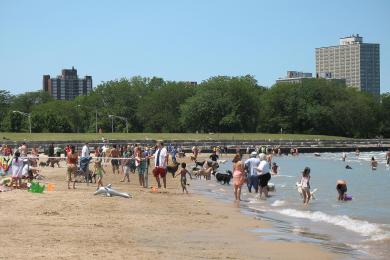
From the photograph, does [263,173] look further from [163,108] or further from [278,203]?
[163,108]

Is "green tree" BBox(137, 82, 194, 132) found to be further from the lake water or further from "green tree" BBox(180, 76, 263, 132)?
the lake water

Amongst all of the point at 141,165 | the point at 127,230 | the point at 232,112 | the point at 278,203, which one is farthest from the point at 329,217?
the point at 232,112

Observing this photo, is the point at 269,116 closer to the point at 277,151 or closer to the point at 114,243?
the point at 277,151

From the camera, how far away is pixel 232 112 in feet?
405

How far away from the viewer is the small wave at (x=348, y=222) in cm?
1442

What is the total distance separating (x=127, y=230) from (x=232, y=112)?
11098 centimetres

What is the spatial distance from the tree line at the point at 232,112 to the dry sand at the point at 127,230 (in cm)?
10446

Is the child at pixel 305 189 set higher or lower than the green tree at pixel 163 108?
lower

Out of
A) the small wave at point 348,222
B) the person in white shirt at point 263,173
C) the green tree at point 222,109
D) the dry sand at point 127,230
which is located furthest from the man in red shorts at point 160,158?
the green tree at point 222,109

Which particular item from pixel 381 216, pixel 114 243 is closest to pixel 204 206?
pixel 381 216

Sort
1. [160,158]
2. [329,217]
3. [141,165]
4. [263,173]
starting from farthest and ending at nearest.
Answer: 1. [141,165]
2. [160,158]
3. [263,173]
4. [329,217]

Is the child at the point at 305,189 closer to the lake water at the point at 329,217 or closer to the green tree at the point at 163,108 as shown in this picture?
the lake water at the point at 329,217

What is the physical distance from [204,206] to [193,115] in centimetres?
10531

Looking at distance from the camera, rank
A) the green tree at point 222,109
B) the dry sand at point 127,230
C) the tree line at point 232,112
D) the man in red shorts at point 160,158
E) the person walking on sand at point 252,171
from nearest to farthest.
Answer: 1. the dry sand at point 127,230
2. the man in red shorts at point 160,158
3. the person walking on sand at point 252,171
4. the green tree at point 222,109
5. the tree line at point 232,112
